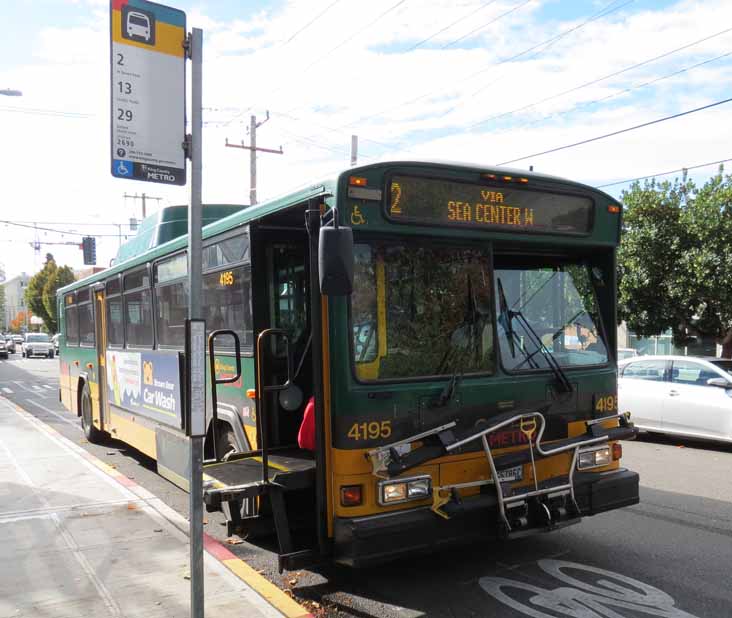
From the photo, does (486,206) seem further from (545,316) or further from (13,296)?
(13,296)

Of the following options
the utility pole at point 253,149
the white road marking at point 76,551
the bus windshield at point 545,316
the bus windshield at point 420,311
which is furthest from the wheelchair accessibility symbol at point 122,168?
the utility pole at point 253,149

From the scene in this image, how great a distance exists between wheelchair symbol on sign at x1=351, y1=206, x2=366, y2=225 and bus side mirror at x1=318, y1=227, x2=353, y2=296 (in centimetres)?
36

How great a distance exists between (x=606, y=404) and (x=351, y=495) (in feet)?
7.86

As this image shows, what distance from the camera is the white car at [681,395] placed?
10227mm

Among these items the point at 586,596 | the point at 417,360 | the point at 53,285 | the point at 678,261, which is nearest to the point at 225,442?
the point at 417,360

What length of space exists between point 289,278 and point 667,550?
3.90 m

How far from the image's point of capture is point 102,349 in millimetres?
10648

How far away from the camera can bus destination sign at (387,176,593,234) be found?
4734 mm

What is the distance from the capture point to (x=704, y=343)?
843 inches

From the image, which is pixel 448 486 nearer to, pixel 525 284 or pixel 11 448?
pixel 525 284

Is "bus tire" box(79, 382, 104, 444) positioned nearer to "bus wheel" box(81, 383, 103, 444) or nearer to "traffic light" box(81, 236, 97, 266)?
"bus wheel" box(81, 383, 103, 444)

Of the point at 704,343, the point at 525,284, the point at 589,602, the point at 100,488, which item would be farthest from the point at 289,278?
the point at 704,343

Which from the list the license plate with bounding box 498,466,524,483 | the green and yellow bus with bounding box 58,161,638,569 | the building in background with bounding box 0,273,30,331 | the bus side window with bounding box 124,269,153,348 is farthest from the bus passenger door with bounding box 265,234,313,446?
the building in background with bounding box 0,273,30,331

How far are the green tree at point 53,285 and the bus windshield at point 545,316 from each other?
3110 inches
